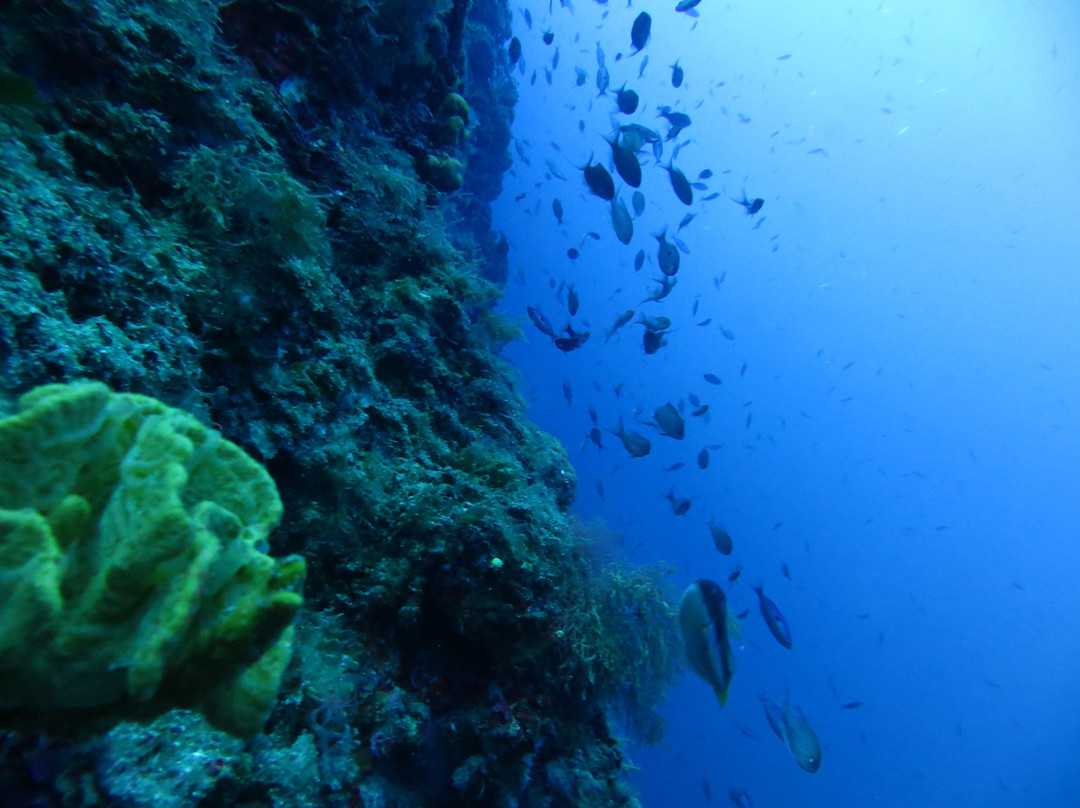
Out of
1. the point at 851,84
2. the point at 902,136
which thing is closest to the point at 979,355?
the point at 902,136

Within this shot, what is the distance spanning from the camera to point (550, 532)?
345 cm

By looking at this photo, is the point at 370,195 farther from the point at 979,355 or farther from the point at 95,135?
the point at 979,355

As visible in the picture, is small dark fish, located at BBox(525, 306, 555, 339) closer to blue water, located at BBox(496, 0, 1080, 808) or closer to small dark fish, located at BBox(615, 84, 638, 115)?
small dark fish, located at BBox(615, 84, 638, 115)

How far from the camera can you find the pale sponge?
0.96 meters

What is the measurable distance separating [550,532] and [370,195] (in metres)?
3.49

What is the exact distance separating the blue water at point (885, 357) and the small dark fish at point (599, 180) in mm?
63830

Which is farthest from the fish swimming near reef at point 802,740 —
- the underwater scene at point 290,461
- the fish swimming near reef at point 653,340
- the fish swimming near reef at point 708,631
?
the fish swimming near reef at point 653,340

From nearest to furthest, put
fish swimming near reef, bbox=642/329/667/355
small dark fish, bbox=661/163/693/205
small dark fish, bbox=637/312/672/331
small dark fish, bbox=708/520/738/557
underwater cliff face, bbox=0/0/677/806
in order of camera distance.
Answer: underwater cliff face, bbox=0/0/677/806 → small dark fish, bbox=661/163/693/205 → small dark fish, bbox=637/312/672/331 → fish swimming near reef, bbox=642/329/667/355 → small dark fish, bbox=708/520/738/557

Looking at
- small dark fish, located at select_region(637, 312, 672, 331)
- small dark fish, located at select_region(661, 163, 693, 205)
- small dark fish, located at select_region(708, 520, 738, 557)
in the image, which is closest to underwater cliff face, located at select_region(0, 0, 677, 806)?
small dark fish, located at select_region(637, 312, 672, 331)

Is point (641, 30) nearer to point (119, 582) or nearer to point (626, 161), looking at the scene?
point (626, 161)

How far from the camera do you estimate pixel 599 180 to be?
20.2 feet

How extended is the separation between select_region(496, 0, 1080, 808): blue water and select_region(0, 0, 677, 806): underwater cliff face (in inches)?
2596

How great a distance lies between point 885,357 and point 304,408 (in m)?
131

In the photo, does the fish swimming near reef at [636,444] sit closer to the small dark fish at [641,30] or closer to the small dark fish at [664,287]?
the small dark fish at [664,287]
